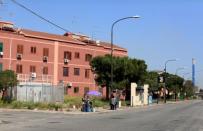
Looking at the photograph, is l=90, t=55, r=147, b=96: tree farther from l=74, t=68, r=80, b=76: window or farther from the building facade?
l=74, t=68, r=80, b=76: window

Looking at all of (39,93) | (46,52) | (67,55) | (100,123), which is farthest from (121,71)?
(100,123)

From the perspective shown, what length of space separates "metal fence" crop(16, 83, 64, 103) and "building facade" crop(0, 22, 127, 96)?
650 inches

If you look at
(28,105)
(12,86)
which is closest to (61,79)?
(12,86)

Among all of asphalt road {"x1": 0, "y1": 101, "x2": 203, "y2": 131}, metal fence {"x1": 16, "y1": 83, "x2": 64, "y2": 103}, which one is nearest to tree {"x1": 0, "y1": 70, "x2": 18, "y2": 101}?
metal fence {"x1": 16, "y1": 83, "x2": 64, "y2": 103}

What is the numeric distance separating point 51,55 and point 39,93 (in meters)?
35.9

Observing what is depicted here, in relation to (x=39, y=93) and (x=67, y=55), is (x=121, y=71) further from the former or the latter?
(x=39, y=93)

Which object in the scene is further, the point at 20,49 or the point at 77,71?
the point at 77,71

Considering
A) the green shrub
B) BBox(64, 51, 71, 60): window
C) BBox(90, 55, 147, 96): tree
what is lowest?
the green shrub

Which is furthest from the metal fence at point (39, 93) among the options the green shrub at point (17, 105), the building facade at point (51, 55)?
the building facade at point (51, 55)

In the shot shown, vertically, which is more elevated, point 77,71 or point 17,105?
point 77,71

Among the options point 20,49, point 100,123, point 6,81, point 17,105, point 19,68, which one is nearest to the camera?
point 100,123

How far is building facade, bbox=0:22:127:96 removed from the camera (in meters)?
88.5

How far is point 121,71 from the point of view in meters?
81.9

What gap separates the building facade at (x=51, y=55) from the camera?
8850 cm
